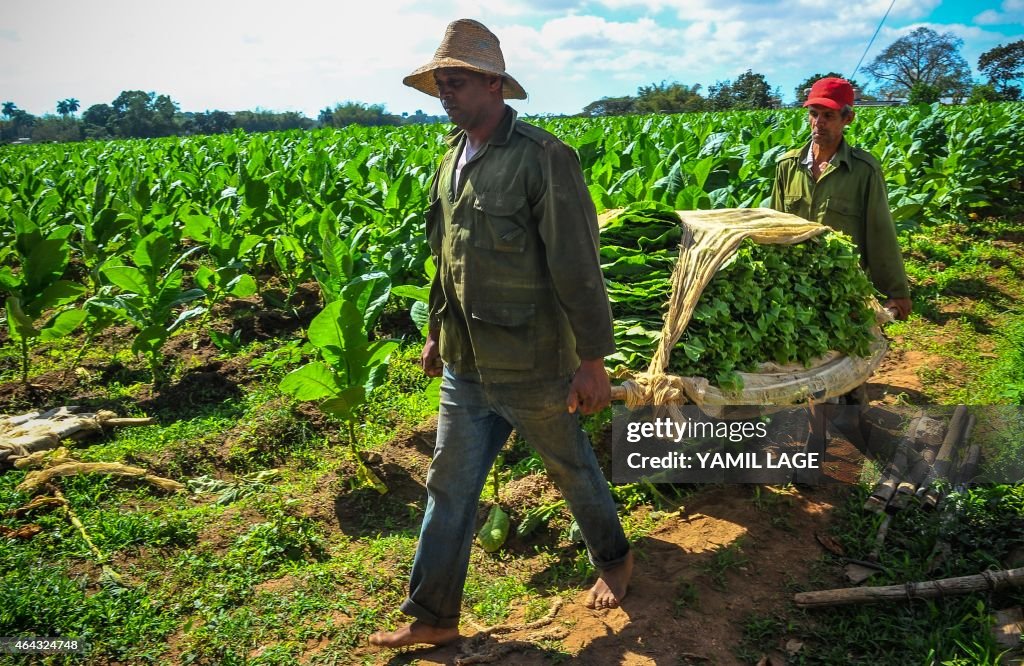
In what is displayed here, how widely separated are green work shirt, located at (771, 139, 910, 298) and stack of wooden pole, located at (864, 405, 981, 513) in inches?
29.4

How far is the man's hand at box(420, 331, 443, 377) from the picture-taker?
10.2 feet

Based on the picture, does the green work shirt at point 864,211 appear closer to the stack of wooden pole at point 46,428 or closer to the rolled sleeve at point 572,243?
the rolled sleeve at point 572,243

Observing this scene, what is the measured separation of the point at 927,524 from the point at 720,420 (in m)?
0.96

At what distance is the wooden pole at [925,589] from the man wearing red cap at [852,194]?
5.16ft

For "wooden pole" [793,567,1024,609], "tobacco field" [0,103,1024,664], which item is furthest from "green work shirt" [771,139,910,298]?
"wooden pole" [793,567,1024,609]

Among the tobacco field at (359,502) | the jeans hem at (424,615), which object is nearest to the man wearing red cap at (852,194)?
the tobacco field at (359,502)

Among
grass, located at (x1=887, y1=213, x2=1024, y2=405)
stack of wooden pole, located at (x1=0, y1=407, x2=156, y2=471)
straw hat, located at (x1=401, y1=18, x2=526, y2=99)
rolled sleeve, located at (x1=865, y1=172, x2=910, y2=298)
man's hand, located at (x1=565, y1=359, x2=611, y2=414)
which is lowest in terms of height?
stack of wooden pole, located at (x1=0, y1=407, x2=156, y2=471)

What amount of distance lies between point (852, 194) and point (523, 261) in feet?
7.77

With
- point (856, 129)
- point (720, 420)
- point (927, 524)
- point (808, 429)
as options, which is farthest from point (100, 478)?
point (856, 129)

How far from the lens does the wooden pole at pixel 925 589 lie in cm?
290

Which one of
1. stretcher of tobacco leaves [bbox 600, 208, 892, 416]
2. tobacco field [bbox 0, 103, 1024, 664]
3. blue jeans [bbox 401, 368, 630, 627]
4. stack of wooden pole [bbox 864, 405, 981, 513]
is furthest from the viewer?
stack of wooden pole [bbox 864, 405, 981, 513]

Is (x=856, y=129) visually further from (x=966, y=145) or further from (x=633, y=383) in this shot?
(x=633, y=383)

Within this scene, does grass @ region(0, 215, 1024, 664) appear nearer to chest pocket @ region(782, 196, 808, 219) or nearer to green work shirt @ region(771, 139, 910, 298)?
green work shirt @ region(771, 139, 910, 298)

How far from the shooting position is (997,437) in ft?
13.5
